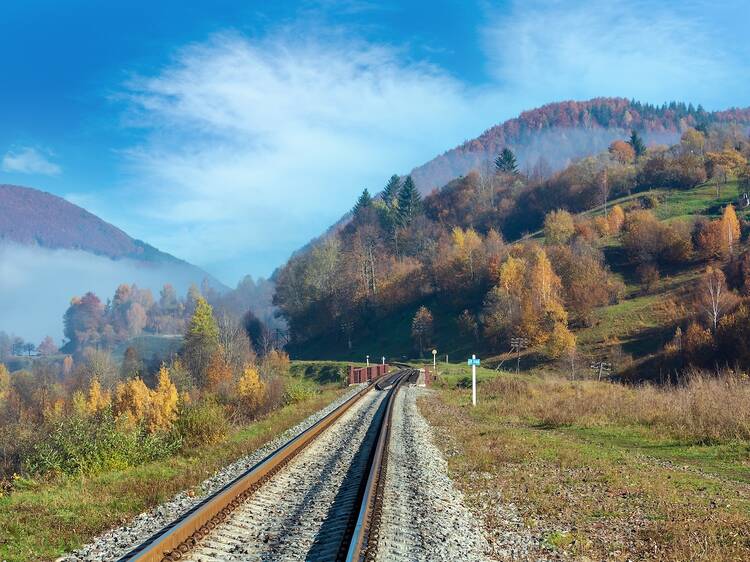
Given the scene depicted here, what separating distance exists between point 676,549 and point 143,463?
11196 mm

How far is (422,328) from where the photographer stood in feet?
315

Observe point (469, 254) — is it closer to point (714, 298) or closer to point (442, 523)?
point (714, 298)

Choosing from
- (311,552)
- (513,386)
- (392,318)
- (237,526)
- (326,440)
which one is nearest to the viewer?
(311,552)

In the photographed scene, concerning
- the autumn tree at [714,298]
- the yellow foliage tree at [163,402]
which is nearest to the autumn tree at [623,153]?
the autumn tree at [714,298]

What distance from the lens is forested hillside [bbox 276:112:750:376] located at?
7081cm

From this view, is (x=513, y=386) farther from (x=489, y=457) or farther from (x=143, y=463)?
(x=143, y=463)

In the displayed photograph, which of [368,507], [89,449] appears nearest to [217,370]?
[89,449]

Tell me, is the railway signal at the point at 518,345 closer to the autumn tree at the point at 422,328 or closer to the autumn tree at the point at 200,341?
the autumn tree at the point at 422,328

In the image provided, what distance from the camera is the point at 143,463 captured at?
13359mm

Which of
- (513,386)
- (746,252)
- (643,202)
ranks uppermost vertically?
(643,202)

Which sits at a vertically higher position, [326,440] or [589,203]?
[589,203]

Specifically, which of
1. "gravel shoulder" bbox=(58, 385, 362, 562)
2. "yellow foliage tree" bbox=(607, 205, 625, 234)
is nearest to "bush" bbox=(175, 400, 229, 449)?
"gravel shoulder" bbox=(58, 385, 362, 562)

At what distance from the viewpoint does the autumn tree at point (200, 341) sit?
83.9 m

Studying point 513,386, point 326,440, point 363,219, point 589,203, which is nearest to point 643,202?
point 589,203
